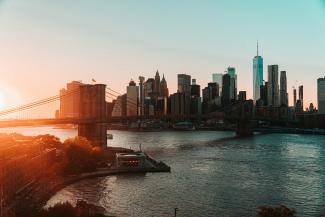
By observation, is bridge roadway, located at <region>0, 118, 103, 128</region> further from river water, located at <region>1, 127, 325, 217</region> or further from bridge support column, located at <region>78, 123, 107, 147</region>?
river water, located at <region>1, 127, 325, 217</region>

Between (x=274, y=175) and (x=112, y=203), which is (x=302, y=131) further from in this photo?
(x=112, y=203)

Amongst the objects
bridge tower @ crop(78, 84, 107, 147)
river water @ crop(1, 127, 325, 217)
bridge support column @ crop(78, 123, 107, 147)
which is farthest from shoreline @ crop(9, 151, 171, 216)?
bridge tower @ crop(78, 84, 107, 147)

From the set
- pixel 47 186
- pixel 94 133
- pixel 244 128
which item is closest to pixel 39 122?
pixel 94 133

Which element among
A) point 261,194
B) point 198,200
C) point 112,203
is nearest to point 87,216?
point 112,203

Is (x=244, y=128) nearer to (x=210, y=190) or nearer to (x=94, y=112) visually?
(x=94, y=112)

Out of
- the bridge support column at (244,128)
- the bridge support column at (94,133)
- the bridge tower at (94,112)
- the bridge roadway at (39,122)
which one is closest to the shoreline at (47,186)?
the bridge roadway at (39,122)

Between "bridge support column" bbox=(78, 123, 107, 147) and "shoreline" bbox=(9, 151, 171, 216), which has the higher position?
"bridge support column" bbox=(78, 123, 107, 147)
